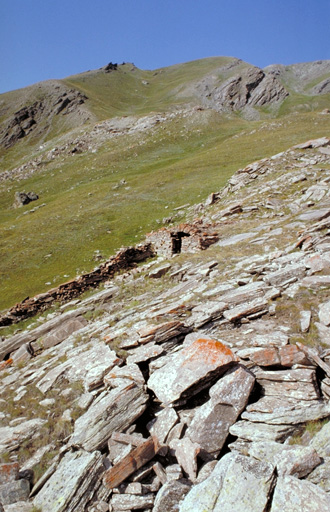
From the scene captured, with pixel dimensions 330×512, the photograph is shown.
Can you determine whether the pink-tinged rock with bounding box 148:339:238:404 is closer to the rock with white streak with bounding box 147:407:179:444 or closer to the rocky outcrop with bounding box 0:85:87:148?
the rock with white streak with bounding box 147:407:179:444

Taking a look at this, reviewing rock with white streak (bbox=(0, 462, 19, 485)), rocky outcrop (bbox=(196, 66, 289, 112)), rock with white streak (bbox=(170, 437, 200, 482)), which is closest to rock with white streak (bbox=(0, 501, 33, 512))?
rock with white streak (bbox=(0, 462, 19, 485))

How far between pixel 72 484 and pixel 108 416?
5.46 feet

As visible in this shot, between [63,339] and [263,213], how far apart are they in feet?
65.3

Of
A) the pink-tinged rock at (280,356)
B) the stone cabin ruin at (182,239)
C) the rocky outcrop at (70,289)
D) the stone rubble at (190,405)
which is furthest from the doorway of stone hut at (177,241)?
the pink-tinged rock at (280,356)

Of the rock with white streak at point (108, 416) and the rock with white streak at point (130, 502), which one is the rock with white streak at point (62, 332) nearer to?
the rock with white streak at point (108, 416)

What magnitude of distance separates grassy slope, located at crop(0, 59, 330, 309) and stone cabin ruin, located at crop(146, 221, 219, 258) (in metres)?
8.64

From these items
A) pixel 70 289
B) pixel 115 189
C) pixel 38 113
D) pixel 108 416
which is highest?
pixel 38 113

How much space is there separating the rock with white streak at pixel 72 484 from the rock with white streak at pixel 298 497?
3992 mm

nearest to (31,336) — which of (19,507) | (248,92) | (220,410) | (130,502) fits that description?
(19,507)

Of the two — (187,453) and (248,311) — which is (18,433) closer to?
(187,453)

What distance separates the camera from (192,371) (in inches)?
323

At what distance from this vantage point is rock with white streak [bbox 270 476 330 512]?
4.78m

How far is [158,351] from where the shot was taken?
9867 millimetres

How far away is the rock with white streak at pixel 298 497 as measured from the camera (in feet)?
15.7
